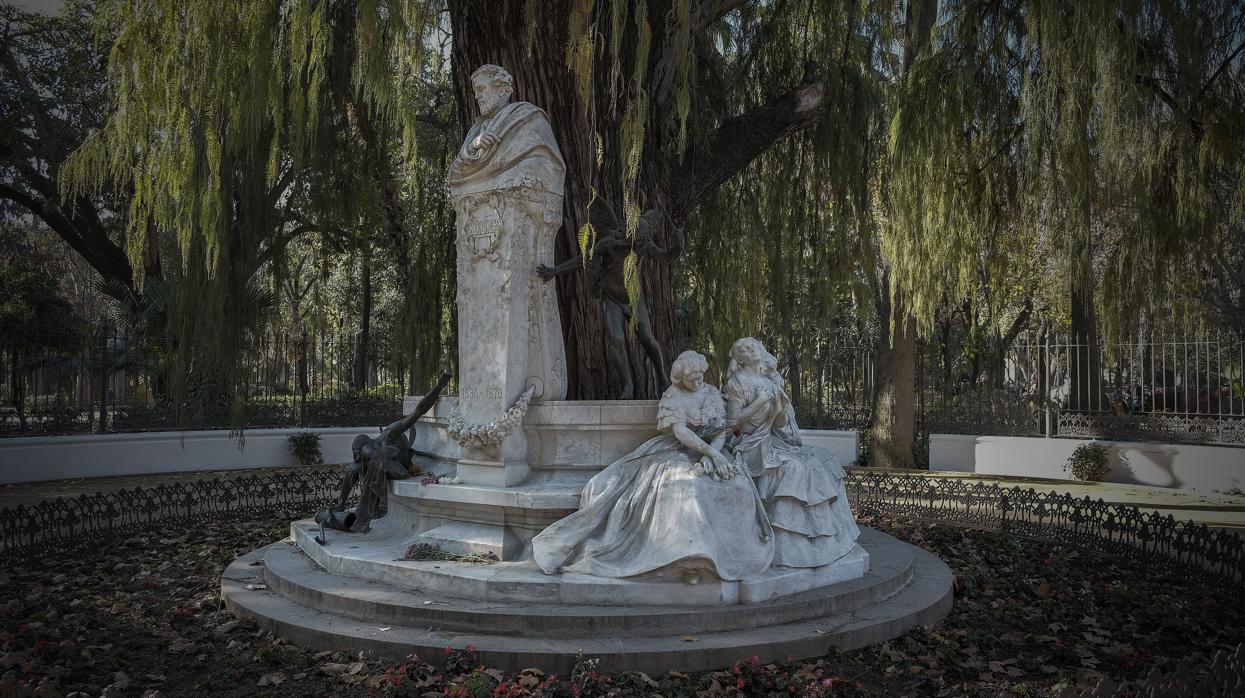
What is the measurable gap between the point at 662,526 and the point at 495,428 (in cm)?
146

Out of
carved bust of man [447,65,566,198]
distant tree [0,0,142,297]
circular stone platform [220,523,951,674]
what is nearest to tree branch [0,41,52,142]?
distant tree [0,0,142,297]

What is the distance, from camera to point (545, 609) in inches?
205

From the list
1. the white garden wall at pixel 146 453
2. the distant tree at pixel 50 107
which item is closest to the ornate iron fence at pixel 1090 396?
the white garden wall at pixel 146 453

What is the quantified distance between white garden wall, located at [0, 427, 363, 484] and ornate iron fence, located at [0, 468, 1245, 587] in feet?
10.3

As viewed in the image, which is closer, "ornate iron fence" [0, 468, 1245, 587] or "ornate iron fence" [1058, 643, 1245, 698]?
"ornate iron fence" [1058, 643, 1245, 698]

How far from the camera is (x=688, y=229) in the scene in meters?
11.0

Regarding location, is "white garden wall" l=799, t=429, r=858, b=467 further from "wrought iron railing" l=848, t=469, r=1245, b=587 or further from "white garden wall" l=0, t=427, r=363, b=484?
"white garden wall" l=0, t=427, r=363, b=484

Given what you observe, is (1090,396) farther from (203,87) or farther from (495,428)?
(203,87)

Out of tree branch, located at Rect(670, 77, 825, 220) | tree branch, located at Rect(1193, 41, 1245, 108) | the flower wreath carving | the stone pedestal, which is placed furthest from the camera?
tree branch, located at Rect(670, 77, 825, 220)

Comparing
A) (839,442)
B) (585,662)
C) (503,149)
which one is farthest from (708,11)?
(839,442)

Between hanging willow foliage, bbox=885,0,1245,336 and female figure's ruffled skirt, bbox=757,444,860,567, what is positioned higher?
hanging willow foliage, bbox=885,0,1245,336

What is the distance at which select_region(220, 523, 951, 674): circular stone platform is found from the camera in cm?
479

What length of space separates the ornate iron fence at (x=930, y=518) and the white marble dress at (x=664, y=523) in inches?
155

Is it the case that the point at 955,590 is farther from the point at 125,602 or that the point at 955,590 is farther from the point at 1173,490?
the point at 1173,490
